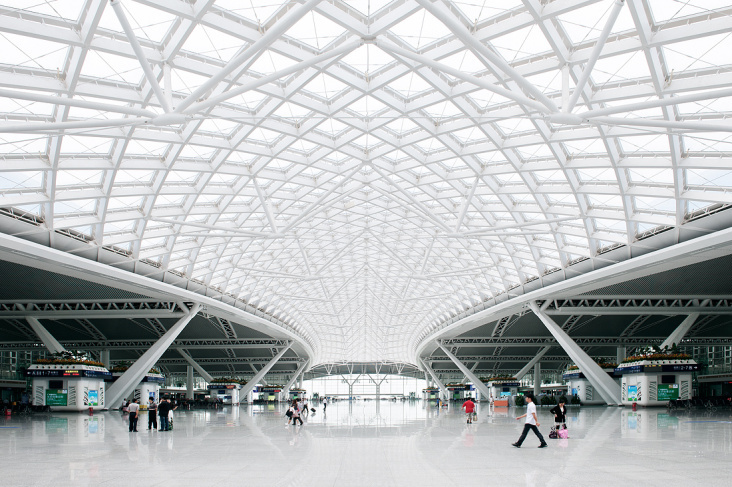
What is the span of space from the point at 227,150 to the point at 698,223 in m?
25.7

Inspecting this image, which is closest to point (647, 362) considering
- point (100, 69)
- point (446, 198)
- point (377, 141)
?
point (446, 198)

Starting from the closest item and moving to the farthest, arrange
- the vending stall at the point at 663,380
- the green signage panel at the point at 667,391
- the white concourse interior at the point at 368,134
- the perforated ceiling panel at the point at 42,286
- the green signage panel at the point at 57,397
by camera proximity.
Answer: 1. the white concourse interior at the point at 368,134
2. the perforated ceiling panel at the point at 42,286
3. the green signage panel at the point at 57,397
4. the vending stall at the point at 663,380
5. the green signage panel at the point at 667,391

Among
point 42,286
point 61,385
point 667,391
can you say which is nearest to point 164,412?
point 61,385

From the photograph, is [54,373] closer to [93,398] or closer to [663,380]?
[93,398]

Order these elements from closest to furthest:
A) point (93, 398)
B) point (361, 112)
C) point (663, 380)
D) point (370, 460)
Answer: point (370, 460), point (361, 112), point (663, 380), point (93, 398)

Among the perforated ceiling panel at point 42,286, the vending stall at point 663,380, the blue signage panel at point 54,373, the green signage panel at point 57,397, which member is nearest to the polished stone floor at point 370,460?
the perforated ceiling panel at point 42,286

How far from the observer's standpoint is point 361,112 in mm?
30328

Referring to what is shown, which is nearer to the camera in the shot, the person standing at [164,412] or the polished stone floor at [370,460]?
the polished stone floor at [370,460]

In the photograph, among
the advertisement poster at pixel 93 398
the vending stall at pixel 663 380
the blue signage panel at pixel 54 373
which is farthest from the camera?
the advertisement poster at pixel 93 398

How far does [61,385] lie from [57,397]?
1018 mm

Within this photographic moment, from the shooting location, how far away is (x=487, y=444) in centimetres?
1952

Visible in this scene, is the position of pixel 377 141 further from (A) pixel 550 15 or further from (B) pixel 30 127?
(B) pixel 30 127

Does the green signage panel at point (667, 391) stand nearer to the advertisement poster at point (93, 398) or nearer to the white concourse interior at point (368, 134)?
the white concourse interior at point (368, 134)

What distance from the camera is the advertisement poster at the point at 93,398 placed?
46.0 m
